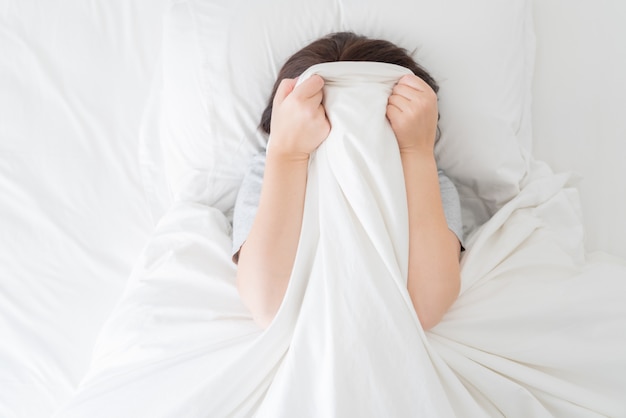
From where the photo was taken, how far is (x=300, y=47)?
99 cm

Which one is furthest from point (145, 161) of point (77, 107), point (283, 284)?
point (283, 284)

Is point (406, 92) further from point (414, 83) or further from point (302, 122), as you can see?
point (302, 122)

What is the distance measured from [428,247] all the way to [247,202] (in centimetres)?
31

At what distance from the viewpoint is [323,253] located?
735mm

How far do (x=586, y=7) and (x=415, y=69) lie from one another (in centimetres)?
50

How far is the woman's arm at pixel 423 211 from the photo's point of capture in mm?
763

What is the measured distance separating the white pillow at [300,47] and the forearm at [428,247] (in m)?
0.18

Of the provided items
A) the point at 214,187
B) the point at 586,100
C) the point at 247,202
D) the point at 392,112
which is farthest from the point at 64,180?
the point at 586,100

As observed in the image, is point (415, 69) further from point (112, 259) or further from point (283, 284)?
point (112, 259)

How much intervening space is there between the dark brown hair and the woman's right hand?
0.09 meters

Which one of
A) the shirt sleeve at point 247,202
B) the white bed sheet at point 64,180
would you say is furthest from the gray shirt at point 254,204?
the white bed sheet at point 64,180

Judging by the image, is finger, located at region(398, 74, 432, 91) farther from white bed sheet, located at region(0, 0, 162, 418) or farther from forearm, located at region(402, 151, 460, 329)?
white bed sheet, located at region(0, 0, 162, 418)

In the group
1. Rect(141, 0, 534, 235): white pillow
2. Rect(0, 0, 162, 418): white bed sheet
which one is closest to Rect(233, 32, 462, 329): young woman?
Rect(141, 0, 534, 235): white pillow

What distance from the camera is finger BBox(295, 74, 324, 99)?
0.80 m
